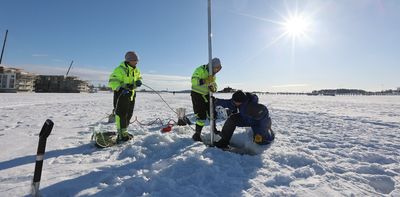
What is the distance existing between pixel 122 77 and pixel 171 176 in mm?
2728

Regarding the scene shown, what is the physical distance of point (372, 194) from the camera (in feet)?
10.5

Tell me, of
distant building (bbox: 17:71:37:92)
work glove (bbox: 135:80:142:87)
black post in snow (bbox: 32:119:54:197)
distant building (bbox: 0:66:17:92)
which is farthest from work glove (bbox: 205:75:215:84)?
distant building (bbox: 17:71:37:92)

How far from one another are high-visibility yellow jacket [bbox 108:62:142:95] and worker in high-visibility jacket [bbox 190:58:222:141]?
1.27 m

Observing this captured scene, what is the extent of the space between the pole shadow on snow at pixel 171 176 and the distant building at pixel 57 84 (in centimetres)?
5527

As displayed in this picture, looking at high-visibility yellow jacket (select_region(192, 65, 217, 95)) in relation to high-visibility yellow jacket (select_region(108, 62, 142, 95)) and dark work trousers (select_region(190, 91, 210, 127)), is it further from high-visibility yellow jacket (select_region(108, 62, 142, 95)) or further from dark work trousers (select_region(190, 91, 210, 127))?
high-visibility yellow jacket (select_region(108, 62, 142, 95))

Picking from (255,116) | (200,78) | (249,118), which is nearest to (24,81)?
(200,78)

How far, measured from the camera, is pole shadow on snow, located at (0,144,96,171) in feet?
13.0

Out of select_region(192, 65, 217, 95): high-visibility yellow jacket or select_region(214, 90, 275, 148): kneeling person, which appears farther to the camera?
select_region(192, 65, 217, 95): high-visibility yellow jacket

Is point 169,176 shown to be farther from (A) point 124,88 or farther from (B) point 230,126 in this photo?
(A) point 124,88

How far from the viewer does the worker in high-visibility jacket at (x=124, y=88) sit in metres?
5.52

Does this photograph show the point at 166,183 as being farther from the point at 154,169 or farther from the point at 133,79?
the point at 133,79

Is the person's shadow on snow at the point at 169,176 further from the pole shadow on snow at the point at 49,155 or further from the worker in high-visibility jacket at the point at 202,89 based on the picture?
the worker in high-visibility jacket at the point at 202,89

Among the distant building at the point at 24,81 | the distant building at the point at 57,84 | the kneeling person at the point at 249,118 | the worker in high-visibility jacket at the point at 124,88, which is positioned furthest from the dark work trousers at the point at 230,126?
the distant building at the point at 57,84

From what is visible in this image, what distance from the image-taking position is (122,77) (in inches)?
219
